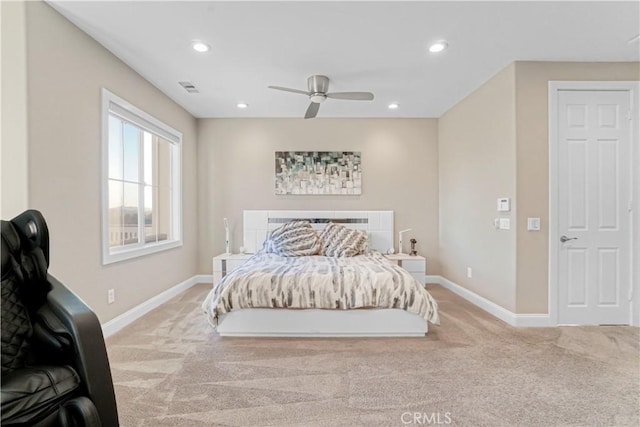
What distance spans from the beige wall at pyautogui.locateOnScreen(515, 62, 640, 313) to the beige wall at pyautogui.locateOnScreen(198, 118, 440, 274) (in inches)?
74.1

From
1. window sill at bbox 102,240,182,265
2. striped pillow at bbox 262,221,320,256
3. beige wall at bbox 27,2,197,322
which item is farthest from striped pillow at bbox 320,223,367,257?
beige wall at bbox 27,2,197,322

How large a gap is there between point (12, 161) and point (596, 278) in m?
5.28

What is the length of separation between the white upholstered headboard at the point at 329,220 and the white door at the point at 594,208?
7.61 ft

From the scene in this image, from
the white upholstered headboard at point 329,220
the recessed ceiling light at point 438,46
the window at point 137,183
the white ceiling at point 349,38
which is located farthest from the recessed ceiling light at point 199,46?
the white upholstered headboard at point 329,220

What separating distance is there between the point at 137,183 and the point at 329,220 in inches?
108

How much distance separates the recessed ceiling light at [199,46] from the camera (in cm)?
267

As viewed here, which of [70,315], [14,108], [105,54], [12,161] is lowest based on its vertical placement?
[70,315]

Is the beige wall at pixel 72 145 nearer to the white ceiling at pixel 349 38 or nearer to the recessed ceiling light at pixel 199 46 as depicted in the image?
the white ceiling at pixel 349 38

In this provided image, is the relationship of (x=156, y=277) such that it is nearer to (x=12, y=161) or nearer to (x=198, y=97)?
(x=12, y=161)

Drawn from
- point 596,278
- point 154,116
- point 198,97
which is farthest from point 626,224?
point 154,116

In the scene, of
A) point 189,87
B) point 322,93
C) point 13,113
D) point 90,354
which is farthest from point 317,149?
point 90,354

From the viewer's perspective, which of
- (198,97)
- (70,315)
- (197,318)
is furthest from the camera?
(198,97)

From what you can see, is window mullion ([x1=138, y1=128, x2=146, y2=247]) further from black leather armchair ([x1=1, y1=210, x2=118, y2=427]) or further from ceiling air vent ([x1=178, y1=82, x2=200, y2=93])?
black leather armchair ([x1=1, y1=210, x2=118, y2=427])

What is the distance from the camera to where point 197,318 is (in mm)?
3328
